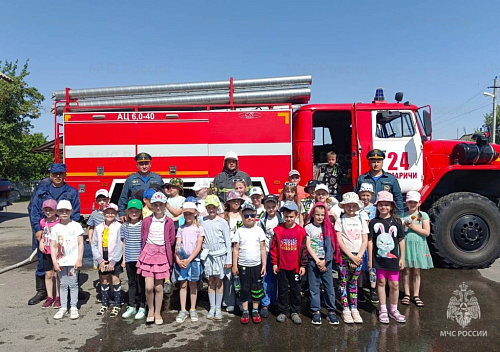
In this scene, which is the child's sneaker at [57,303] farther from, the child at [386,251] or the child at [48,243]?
the child at [386,251]

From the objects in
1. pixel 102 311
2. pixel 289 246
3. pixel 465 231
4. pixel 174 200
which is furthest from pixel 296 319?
pixel 465 231

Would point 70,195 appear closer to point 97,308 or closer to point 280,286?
point 97,308

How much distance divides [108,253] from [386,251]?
3170 mm

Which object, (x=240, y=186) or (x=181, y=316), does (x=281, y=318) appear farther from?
(x=240, y=186)

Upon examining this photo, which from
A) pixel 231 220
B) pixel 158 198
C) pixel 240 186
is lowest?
pixel 231 220

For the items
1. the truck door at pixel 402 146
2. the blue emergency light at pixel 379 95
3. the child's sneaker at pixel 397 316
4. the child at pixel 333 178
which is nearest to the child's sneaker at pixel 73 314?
the child's sneaker at pixel 397 316

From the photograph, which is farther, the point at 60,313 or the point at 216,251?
the point at 60,313

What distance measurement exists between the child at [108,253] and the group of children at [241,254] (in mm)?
12

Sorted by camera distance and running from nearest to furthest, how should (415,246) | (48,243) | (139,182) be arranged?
(48,243) < (415,246) < (139,182)

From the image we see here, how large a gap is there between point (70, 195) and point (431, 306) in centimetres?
478

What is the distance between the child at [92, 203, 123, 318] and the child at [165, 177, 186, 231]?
2.23ft

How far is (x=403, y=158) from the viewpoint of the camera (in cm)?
584

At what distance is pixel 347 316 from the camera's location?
12.4ft

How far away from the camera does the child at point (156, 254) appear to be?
3.76 meters
